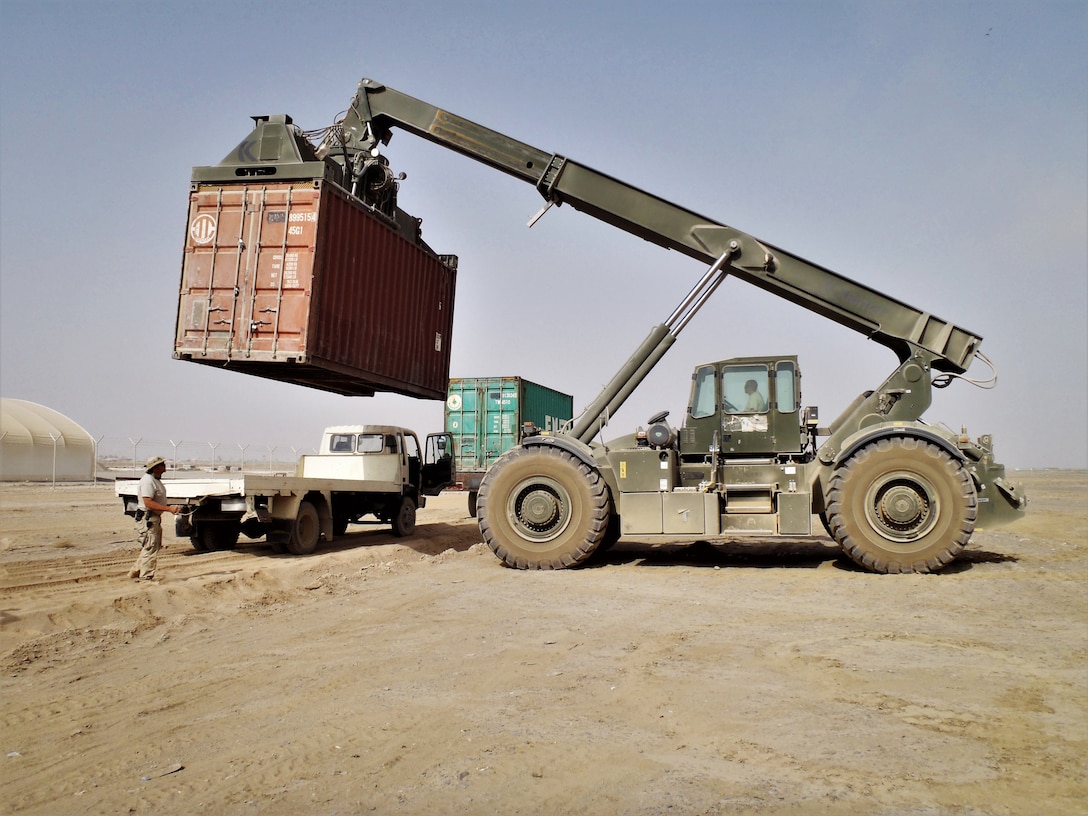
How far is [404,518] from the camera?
15844 millimetres

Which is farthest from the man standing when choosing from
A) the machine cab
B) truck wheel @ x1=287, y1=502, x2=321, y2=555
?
the machine cab

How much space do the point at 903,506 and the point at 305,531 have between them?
8.85 meters

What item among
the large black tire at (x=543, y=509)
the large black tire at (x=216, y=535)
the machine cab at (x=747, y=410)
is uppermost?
the machine cab at (x=747, y=410)

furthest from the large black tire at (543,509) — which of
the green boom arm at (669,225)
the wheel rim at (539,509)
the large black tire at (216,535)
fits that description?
the large black tire at (216,535)

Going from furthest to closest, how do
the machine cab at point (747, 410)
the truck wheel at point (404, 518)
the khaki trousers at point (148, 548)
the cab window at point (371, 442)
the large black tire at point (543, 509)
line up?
the truck wheel at point (404, 518) < the cab window at point (371, 442) < the machine cab at point (747, 410) < the large black tire at point (543, 509) < the khaki trousers at point (148, 548)

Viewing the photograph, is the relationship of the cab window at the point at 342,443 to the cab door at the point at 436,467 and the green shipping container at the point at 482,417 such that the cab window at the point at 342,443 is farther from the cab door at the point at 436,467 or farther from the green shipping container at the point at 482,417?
the green shipping container at the point at 482,417

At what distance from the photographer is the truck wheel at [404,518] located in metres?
15.7

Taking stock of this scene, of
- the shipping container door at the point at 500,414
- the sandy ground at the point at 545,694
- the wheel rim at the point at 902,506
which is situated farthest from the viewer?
the shipping container door at the point at 500,414

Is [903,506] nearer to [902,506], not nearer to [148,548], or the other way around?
[902,506]

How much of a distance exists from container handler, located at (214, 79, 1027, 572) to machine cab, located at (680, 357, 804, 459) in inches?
0.8

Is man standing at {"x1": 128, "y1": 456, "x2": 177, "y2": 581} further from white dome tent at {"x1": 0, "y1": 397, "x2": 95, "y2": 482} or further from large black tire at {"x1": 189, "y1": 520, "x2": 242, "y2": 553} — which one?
white dome tent at {"x1": 0, "y1": 397, "x2": 95, "y2": 482}

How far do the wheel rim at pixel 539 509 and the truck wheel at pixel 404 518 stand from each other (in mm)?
5273

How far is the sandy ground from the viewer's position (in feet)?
11.8

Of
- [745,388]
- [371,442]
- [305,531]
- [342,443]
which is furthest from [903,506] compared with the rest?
[342,443]
